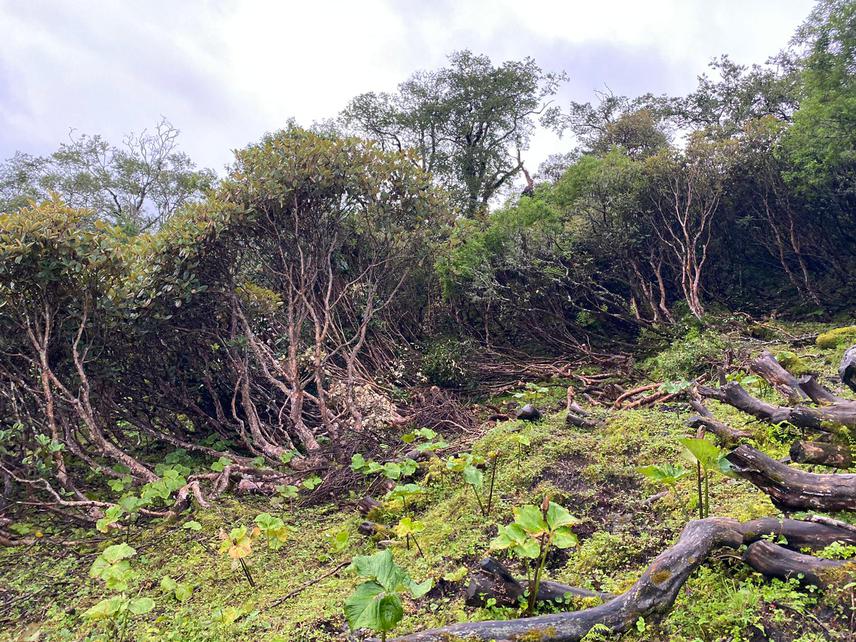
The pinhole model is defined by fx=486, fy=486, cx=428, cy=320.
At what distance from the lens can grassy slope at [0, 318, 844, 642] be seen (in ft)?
6.48

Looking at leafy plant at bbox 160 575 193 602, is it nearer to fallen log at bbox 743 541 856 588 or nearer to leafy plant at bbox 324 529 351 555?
leafy plant at bbox 324 529 351 555

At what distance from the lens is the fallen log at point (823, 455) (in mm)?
2783

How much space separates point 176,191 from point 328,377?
19768 millimetres

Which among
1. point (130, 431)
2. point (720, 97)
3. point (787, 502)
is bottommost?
point (787, 502)

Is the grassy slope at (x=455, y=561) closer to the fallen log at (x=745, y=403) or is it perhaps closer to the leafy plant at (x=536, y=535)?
the fallen log at (x=745, y=403)

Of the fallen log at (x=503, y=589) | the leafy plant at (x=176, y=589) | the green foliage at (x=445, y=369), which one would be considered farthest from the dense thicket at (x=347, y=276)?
the fallen log at (x=503, y=589)

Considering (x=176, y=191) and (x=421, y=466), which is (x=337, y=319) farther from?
(x=176, y=191)

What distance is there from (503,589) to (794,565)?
120cm

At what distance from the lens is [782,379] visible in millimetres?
4391

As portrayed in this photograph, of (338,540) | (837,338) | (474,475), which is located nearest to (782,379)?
(474,475)

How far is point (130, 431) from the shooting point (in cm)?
646

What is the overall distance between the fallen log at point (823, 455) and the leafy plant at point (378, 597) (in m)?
2.39

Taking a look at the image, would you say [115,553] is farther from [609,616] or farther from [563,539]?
[609,616]

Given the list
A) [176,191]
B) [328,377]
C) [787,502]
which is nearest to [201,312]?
[328,377]
